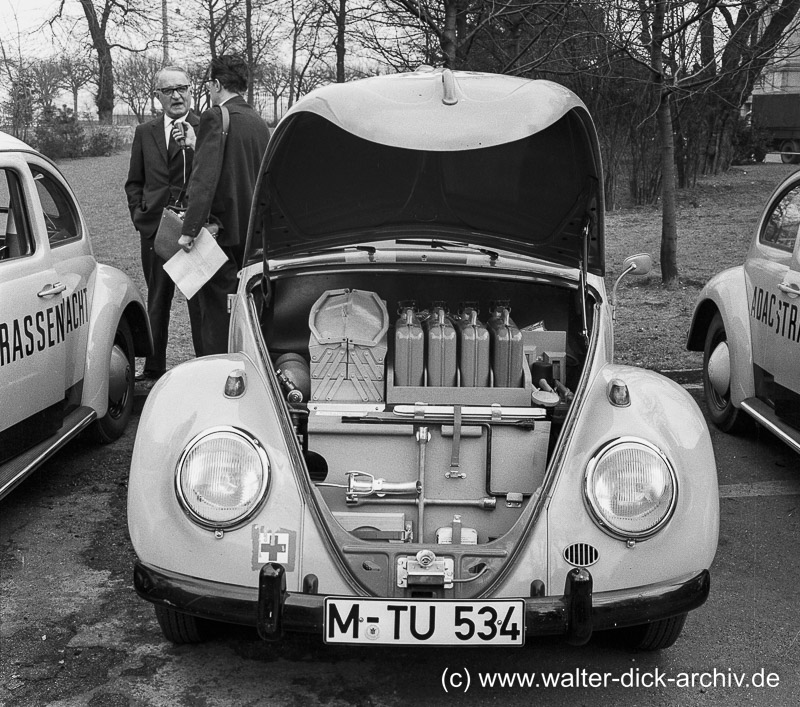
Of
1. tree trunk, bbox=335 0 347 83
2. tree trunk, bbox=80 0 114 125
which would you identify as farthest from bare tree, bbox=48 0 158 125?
tree trunk, bbox=335 0 347 83

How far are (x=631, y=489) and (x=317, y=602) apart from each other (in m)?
1.07

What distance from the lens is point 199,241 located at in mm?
5332

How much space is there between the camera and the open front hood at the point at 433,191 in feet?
14.0

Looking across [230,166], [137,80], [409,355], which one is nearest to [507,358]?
[409,355]

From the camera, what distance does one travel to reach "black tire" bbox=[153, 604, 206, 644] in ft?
11.2

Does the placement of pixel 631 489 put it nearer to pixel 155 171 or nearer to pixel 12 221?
pixel 12 221

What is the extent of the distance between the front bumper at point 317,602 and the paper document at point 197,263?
7.78 feet

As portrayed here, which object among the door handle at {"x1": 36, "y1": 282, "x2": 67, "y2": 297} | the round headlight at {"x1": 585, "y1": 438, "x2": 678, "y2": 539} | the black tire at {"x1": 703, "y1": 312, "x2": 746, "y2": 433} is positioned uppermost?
the door handle at {"x1": 36, "y1": 282, "x2": 67, "y2": 297}

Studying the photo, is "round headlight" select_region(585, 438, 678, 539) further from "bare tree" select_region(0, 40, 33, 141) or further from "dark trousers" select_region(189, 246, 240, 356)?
"bare tree" select_region(0, 40, 33, 141)

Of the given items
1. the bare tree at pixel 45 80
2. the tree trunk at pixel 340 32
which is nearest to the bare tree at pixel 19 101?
the bare tree at pixel 45 80

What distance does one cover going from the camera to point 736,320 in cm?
574

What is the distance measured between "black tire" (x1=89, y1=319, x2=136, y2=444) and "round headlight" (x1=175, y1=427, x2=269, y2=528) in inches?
→ 107

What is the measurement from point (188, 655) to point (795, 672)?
7.18 feet

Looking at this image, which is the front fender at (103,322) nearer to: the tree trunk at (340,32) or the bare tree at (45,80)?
the tree trunk at (340,32)
